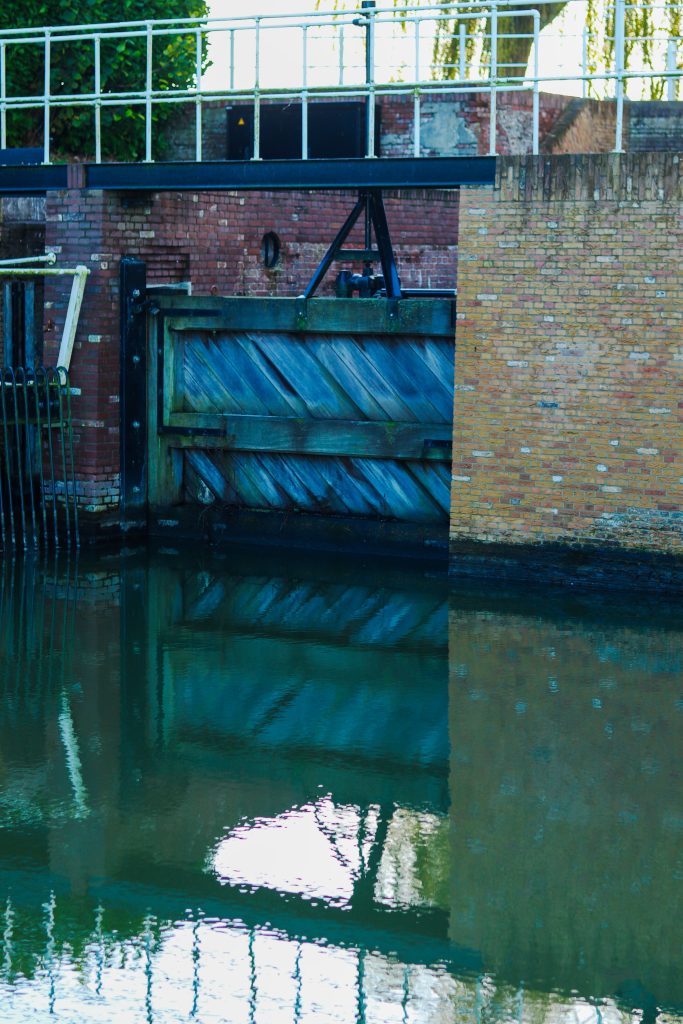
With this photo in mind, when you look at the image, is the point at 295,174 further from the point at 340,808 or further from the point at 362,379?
the point at 340,808

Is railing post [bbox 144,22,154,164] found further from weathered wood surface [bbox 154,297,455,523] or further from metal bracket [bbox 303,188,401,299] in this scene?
metal bracket [bbox 303,188,401,299]

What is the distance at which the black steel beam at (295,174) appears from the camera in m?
Answer: 11.7

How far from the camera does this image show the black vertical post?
1364 centimetres

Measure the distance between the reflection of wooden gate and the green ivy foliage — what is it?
4741 millimetres

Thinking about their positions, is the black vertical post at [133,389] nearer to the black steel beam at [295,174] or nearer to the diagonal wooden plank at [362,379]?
the black steel beam at [295,174]

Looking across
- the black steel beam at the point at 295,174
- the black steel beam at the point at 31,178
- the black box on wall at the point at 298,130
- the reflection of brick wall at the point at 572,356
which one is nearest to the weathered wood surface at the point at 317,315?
the reflection of brick wall at the point at 572,356

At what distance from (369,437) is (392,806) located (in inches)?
241

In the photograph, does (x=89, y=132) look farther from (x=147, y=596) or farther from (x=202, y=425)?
(x=147, y=596)

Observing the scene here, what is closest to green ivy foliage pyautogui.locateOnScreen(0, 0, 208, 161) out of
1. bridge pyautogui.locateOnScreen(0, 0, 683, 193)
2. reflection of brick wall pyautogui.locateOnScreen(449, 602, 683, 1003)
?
bridge pyautogui.locateOnScreen(0, 0, 683, 193)

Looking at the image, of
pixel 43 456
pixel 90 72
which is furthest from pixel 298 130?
pixel 43 456

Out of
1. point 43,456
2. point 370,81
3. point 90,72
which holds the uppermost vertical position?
point 90,72

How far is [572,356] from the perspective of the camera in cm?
1157

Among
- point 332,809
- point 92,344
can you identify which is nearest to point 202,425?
point 92,344

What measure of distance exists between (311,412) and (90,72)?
6.46 meters
